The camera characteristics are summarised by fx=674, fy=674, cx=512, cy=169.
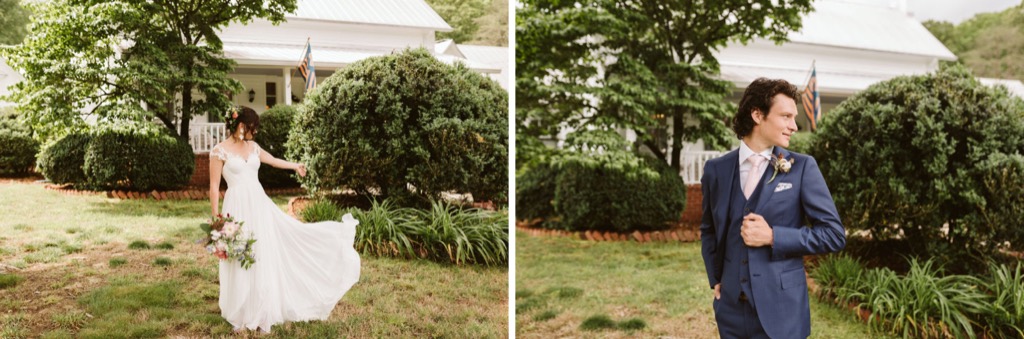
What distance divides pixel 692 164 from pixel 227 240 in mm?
6591

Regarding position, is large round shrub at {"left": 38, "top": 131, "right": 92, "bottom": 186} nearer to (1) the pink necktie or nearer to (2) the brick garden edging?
(2) the brick garden edging

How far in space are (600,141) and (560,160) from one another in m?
0.47

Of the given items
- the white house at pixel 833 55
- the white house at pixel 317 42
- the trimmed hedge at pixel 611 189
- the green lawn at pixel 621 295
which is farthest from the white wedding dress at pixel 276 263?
the white house at pixel 833 55

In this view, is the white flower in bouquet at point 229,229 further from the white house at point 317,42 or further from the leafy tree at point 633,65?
the leafy tree at point 633,65

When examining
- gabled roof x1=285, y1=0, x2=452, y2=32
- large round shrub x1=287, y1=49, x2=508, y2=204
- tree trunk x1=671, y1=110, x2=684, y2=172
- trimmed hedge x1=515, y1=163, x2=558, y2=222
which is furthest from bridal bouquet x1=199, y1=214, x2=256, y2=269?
tree trunk x1=671, y1=110, x2=684, y2=172

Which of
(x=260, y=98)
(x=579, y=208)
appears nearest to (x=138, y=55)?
(x=260, y=98)

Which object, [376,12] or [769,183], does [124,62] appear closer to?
[376,12]

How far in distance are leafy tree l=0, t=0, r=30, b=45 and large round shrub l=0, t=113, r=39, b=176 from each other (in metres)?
0.31

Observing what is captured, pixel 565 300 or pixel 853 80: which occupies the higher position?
pixel 853 80

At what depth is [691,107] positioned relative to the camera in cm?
748

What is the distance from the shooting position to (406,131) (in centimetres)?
387

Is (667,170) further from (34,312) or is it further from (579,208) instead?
(34,312)

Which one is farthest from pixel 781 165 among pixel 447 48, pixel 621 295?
pixel 621 295

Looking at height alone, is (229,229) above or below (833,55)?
below
